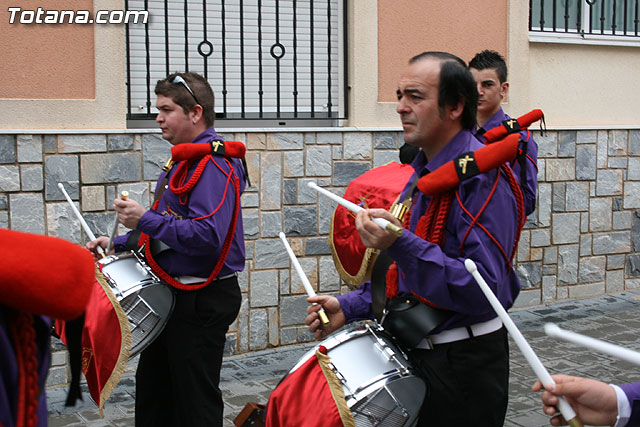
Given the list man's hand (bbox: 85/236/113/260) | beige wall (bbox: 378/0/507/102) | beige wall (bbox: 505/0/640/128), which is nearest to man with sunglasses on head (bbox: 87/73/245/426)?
man's hand (bbox: 85/236/113/260)

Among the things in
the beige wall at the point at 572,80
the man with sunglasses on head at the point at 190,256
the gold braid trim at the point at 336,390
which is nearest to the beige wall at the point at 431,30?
the beige wall at the point at 572,80

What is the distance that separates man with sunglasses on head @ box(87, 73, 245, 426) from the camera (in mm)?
3598

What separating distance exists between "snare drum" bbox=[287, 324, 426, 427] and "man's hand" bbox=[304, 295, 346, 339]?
0.98ft

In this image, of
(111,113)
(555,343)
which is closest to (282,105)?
(111,113)

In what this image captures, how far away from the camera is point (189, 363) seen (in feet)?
11.8

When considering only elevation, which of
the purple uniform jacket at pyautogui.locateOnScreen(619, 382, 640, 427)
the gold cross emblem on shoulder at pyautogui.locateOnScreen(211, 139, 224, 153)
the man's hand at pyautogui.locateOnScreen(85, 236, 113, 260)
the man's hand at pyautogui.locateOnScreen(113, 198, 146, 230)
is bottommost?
the purple uniform jacket at pyautogui.locateOnScreen(619, 382, 640, 427)

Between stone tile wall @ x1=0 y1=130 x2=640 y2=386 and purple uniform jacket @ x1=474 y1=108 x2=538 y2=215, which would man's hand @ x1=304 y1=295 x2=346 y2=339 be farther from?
stone tile wall @ x1=0 y1=130 x2=640 y2=386

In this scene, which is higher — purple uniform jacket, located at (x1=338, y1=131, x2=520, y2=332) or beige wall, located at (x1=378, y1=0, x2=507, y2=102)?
beige wall, located at (x1=378, y1=0, x2=507, y2=102)

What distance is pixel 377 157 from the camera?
22.1 feet

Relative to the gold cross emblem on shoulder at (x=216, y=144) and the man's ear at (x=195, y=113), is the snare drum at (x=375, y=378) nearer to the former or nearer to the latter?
the gold cross emblem on shoulder at (x=216, y=144)

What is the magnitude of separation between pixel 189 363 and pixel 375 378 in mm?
1495

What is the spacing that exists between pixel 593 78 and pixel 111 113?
16.2 feet

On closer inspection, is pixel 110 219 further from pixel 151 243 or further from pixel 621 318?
pixel 621 318

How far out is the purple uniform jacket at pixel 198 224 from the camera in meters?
3.54
